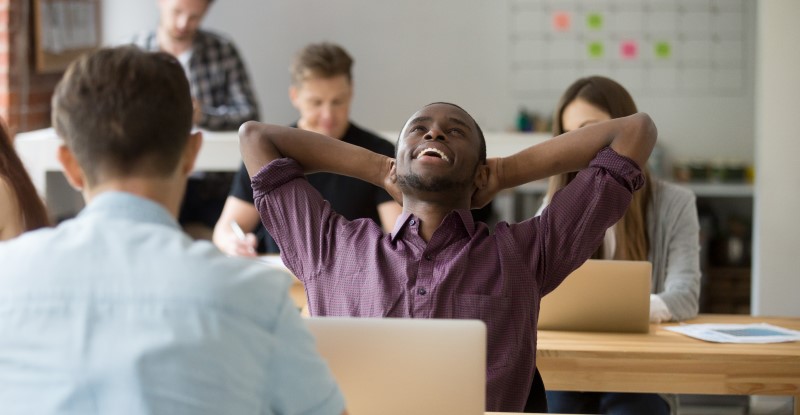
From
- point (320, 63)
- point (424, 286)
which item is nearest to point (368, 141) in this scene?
point (320, 63)

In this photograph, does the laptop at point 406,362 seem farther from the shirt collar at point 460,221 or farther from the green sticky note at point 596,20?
the green sticky note at point 596,20

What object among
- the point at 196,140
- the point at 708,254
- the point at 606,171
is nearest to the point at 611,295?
the point at 606,171

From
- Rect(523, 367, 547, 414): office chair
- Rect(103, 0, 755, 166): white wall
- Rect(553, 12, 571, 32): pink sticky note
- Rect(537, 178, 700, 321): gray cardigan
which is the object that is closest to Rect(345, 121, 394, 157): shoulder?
Rect(537, 178, 700, 321): gray cardigan

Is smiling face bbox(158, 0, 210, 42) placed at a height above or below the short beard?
above

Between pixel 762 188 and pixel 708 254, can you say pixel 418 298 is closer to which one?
pixel 762 188

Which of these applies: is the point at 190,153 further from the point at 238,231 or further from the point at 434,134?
the point at 238,231

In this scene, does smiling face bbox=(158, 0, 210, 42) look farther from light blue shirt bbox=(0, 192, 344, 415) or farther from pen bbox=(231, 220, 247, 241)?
light blue shirt bbox=(0, 192, 344, 415)

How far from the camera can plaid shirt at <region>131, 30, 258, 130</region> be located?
4848mm

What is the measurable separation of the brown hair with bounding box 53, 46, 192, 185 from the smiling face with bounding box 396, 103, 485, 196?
2.90ft

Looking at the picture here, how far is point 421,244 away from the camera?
2.08m

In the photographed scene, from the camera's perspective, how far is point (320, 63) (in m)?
3.67

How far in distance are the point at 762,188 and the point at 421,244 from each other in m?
2.48

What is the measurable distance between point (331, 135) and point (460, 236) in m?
1.62

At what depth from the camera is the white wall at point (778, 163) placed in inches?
161
